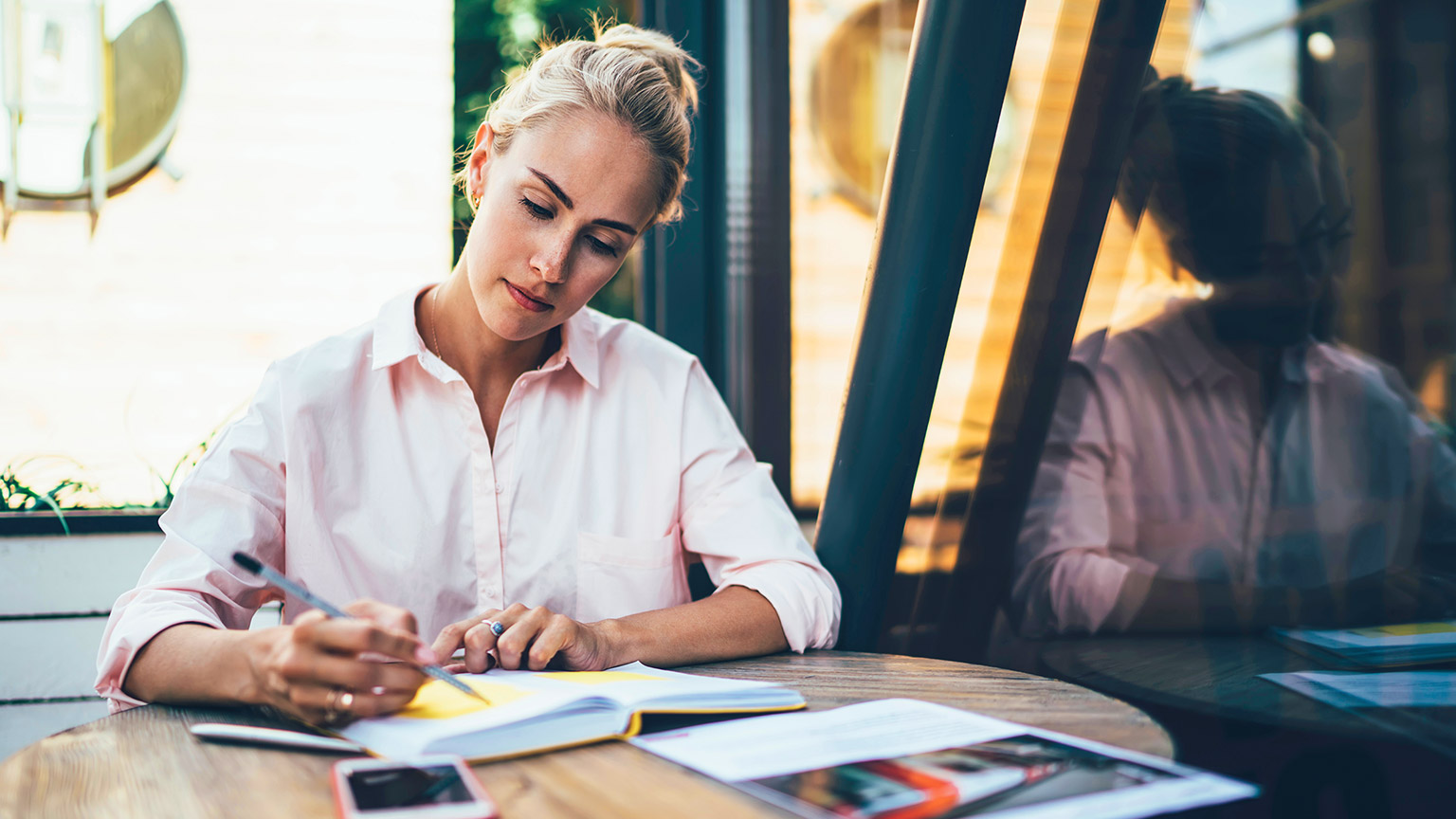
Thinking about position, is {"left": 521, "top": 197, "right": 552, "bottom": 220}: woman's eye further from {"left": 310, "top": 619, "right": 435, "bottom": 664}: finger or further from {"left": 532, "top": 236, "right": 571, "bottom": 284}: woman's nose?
{"left": 310, "top": 619, "right": 435, "bottom": 664}: finger

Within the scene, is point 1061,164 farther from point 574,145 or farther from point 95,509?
point 95,509

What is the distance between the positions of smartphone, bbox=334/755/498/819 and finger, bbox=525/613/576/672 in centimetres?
29

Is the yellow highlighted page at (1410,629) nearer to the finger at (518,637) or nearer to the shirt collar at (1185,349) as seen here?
the shirt collar at (1185,349)

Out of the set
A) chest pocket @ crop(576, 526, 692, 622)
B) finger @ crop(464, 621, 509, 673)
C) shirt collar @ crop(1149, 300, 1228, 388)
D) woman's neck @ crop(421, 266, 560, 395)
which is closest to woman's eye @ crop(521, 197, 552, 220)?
woman's neck @ crop(421, 266, 560, 395)

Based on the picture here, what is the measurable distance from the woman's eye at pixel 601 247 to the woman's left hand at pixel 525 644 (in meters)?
0.52

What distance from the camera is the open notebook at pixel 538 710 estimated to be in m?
0.73

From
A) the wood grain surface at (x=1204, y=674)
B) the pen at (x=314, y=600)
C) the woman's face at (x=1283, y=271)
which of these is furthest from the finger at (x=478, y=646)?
the woman's face at (x=1283, y=271)

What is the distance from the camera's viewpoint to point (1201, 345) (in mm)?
1564

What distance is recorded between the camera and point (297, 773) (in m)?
0.71

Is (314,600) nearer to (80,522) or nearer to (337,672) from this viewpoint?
(337,672)

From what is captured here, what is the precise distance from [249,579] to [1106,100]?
1.44m

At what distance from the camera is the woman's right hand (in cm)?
78

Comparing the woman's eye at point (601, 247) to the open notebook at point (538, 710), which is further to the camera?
the woman's eye at point (601, 247)

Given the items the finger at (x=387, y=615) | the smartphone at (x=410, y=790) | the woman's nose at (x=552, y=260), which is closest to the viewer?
the smartphone at (x=410, y=790)
